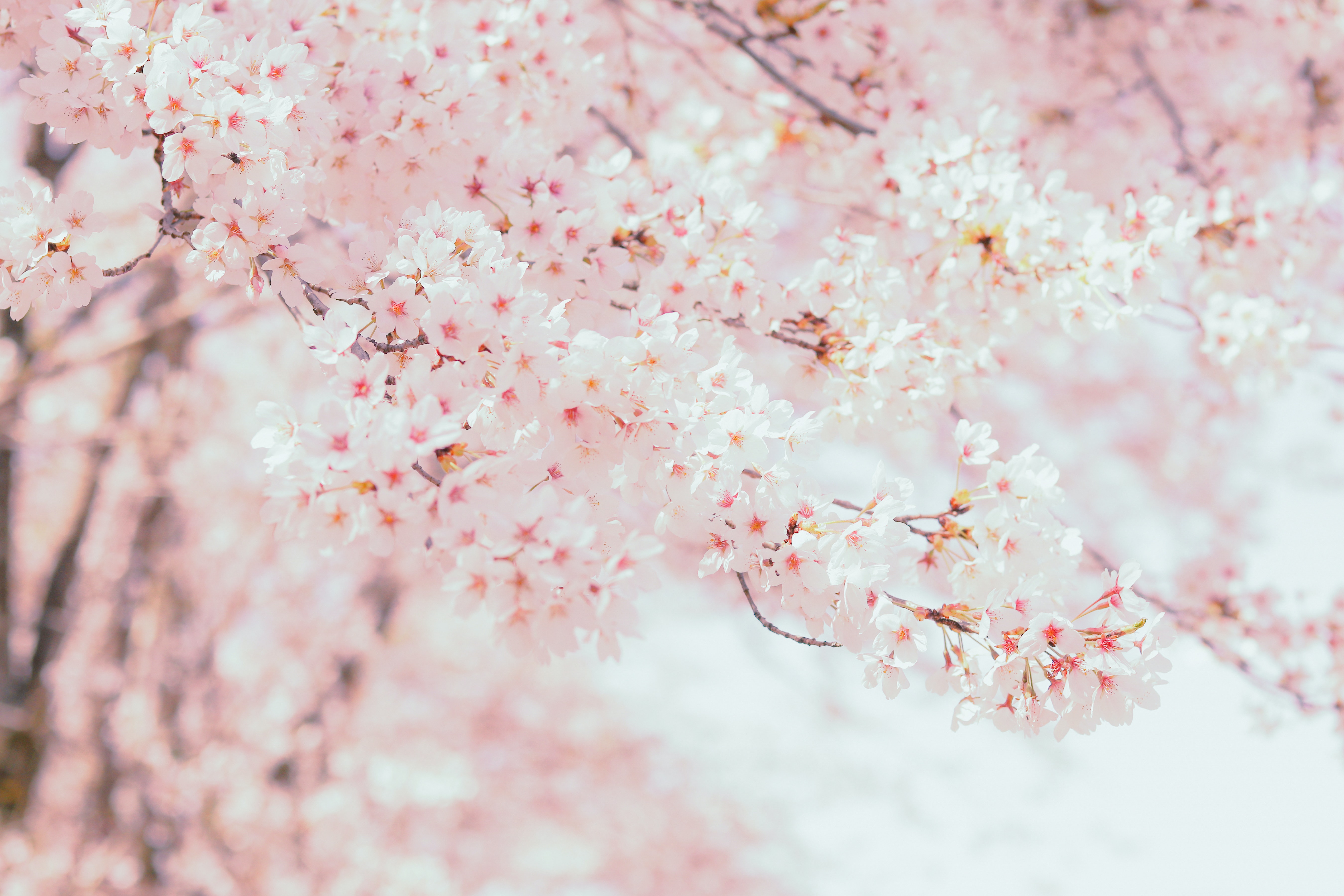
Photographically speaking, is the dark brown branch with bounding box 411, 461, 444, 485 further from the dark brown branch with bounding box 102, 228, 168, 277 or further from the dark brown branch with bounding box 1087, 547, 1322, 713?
the dark brown branch with bounding box 1087, 547, 1322, 713

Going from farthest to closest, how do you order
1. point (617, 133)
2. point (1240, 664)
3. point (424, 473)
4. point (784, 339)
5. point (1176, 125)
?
point (1176, 125) → point (1240, 664) → point (617, 133) → point (784, 339) → point (424, 473)

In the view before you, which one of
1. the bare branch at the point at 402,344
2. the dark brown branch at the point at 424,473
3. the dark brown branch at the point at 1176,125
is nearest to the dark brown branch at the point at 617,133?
the bare branch at the point at 402,344

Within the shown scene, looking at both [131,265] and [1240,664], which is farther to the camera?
[1240,664]

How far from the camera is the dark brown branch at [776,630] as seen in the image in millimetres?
1512

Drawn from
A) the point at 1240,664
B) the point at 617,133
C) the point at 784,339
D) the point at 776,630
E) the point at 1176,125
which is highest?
the point at 1176,125

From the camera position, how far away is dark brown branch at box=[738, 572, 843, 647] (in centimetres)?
151

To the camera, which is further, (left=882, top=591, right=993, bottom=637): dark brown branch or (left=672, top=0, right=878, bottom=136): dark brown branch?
(left=672, top=0, right=878, bottom=136): dark brown branch

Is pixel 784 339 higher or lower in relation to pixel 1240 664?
higher

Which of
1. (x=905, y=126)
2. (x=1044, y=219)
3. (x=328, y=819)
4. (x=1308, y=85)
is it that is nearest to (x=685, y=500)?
(x=1044, y=219)

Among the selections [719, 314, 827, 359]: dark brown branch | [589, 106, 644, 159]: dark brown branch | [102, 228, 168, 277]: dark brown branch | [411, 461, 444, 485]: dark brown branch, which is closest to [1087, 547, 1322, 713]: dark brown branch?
[719, 314, 827, 359]: dark brown branch

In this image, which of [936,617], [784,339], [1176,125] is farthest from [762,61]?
[1176,125]

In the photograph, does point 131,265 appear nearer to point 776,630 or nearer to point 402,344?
point 402,344

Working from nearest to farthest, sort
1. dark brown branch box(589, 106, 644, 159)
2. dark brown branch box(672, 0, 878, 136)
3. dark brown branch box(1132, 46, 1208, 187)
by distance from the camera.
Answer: dark brown branch box(672, 0, 878, 136) → dark brown branch box(589, 106, 644, 159) → dark brown branch box(1132, 46, 1208, 187)

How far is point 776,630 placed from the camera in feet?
5.04
